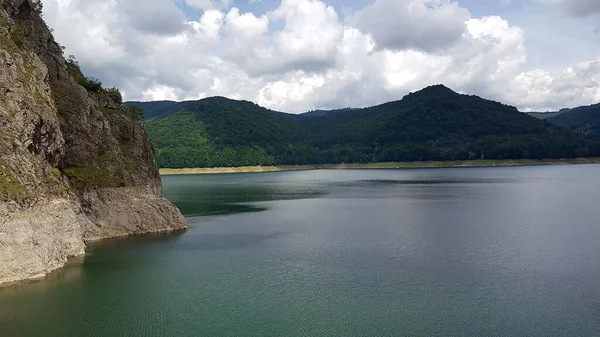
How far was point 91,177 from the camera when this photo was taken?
50.6 metres

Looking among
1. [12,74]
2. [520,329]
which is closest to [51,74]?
[12,74]

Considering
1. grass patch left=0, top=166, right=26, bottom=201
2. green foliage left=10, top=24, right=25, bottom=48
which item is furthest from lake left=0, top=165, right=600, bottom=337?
green foliage left=10, top=24, right=25, bottom=48

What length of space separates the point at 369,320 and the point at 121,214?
35269mm

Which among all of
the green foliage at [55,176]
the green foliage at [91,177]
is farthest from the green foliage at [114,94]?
the green foliage at [55,176]

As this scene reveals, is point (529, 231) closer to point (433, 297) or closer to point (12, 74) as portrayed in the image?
point (433, 297)

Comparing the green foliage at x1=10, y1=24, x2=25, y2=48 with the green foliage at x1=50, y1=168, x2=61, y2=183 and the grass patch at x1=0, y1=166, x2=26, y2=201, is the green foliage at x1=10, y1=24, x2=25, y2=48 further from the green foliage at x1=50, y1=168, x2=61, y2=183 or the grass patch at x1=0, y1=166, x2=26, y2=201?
the grass patch at x1=0, y1=166, x2=26, y2=201

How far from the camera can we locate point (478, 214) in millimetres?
67750

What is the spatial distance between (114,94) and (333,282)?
51.4 metres

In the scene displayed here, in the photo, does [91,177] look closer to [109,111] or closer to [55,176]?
[55,176]

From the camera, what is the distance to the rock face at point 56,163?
3366cm

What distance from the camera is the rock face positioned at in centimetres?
3366

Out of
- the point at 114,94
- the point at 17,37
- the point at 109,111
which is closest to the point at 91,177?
the point at 109,111

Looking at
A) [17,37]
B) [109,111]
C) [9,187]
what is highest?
[17,37]

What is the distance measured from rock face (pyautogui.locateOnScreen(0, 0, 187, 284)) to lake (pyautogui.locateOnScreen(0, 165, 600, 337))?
2.71 metres
